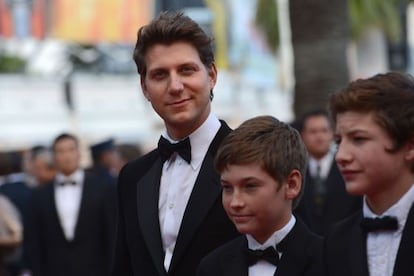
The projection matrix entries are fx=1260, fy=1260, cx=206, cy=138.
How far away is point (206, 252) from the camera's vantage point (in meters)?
5.08

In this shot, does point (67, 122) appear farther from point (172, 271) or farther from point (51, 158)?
point (172, 271)

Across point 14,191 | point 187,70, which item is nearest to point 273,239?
point 187,70

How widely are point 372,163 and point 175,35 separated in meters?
1.11

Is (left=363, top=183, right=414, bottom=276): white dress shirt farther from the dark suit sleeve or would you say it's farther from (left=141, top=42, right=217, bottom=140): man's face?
the dark suit sleeve

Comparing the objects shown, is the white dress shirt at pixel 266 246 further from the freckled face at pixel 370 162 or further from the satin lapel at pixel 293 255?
the freckled face at pixel 370 162

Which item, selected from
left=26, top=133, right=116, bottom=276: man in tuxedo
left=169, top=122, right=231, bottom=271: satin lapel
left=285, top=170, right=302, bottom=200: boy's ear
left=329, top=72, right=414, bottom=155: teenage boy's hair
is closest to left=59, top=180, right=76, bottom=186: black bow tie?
left=26, top=133, right=116, bottom=276: man in tuxedo

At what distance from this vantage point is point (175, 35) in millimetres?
5109

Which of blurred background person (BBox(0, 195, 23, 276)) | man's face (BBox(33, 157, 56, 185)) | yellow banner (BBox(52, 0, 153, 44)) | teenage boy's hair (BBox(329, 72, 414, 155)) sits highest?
yellow banner (BBox(52, 0, 153, 44))

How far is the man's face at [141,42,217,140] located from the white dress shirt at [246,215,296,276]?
1.94 feet

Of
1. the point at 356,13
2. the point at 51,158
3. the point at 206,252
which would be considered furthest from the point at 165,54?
the point at 356,13

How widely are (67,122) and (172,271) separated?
29.7 metres

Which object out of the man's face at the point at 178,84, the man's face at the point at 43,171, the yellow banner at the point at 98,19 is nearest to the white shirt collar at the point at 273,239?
the man's face at the point at 178,84

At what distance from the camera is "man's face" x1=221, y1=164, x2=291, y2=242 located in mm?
4758

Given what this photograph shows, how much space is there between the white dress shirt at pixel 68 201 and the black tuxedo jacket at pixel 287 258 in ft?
21.7
